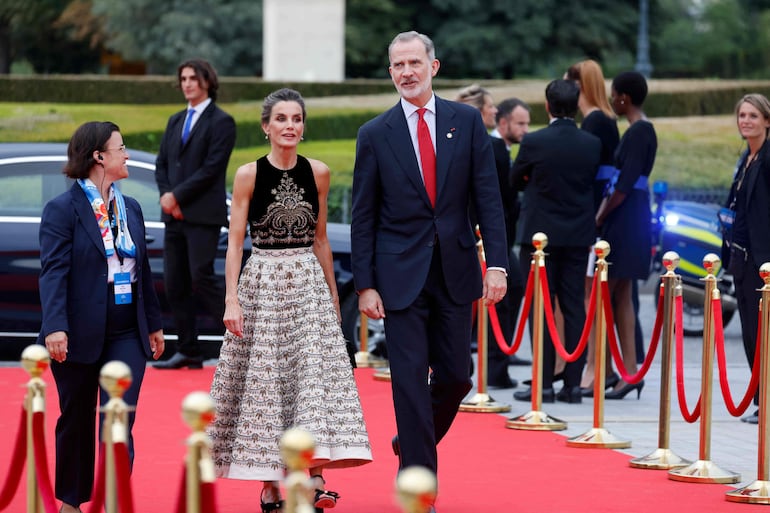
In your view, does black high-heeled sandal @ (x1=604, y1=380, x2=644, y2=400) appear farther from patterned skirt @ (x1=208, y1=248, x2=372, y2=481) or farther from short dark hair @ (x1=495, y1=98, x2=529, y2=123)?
patterned skirt @ (x1=208, y1=248, x2=372, y2=481)

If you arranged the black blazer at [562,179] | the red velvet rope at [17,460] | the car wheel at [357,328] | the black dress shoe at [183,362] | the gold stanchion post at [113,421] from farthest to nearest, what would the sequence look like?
the car wheel at [357,328]
the black dress shoe at [183,362]
the black blazer at [562,179]
the red velvet rope at [17,460]
the gold stanchion post at [113,421]

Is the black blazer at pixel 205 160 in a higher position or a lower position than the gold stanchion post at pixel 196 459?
higher

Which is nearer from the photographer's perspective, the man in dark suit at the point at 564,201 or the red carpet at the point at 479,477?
the red carpet at the point at 479,477

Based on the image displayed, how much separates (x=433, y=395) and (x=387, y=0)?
3729 cm

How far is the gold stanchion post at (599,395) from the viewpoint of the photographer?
27.9 feet

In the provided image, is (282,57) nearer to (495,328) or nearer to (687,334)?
(687,334)

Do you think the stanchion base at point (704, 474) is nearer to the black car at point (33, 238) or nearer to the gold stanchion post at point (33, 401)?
the gold stanchion post at point (33, 401)

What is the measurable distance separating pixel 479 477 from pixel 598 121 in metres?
3.53

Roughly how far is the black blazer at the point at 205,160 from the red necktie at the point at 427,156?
4.43 metres

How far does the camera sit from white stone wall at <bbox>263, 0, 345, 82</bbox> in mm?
32875

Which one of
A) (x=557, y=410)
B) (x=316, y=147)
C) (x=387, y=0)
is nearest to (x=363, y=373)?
(x=557, y=410)

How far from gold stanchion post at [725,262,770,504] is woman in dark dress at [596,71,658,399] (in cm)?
296

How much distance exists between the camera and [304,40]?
33094 millimetres

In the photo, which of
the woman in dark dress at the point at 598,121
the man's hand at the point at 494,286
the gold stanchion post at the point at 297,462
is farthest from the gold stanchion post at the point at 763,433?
the gold stanchion post at the point at 297,462
